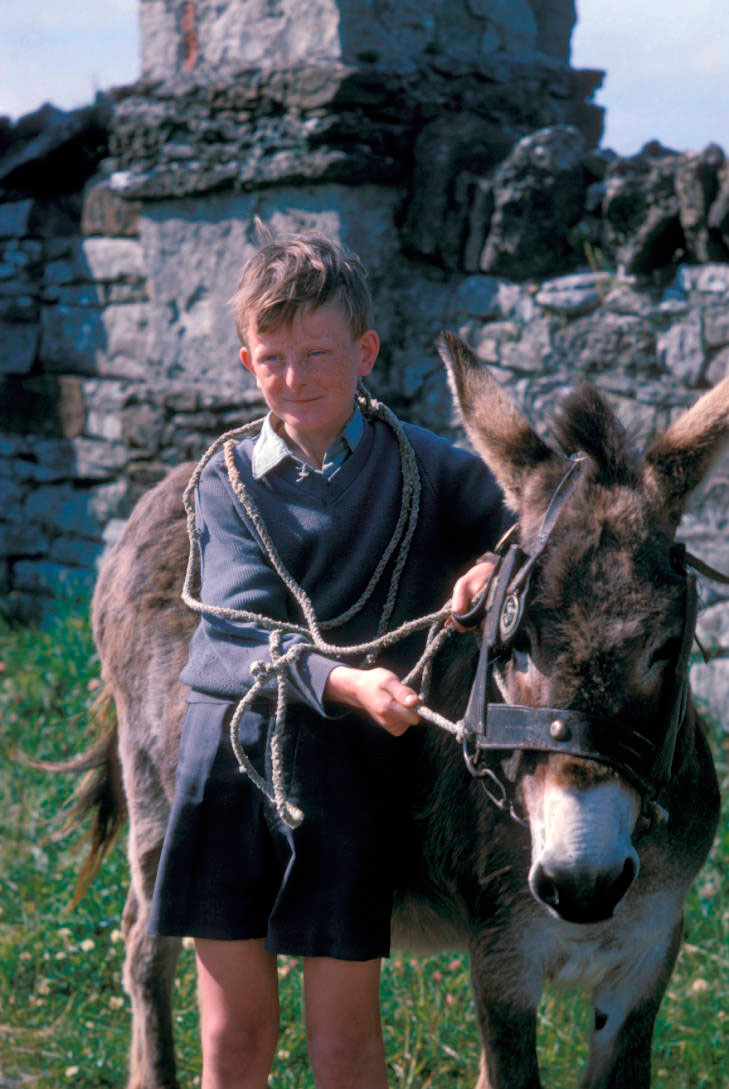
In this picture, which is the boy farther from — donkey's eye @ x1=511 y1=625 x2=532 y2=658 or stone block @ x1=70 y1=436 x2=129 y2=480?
stone block @ x1=70 y1=436 x2=129 y2=480

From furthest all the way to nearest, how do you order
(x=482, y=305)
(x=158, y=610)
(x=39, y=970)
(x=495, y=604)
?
(x=482, y=305) < (x=39, y=970) < (x=158, y=610) < (x=495, y=604)

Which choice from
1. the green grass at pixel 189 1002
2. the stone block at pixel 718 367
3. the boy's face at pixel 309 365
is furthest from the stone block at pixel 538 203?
the boy's face at pixel 309 365

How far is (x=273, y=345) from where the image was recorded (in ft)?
6.89

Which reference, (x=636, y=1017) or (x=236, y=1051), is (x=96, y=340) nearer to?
(x=236, y=1051)

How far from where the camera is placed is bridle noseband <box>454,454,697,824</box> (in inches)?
66.9

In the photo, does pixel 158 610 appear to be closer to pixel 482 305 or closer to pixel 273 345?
pixel 273 345

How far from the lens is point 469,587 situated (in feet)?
6.57

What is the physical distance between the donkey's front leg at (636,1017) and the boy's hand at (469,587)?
78 centimetres

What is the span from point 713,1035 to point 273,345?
2114 millimetres

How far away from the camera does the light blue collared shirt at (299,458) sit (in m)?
2.19

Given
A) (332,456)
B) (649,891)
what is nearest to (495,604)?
(332,456)

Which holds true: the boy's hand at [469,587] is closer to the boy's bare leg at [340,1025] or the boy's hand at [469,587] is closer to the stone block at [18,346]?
the boy's bare leg at [340,1025]

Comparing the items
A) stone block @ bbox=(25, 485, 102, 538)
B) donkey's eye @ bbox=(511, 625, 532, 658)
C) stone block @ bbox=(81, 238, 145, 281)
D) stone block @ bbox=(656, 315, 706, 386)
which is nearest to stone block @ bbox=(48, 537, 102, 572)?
stone block @ bbox=(25, 485, 102, 538)

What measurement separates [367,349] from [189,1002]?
200 centimetres
